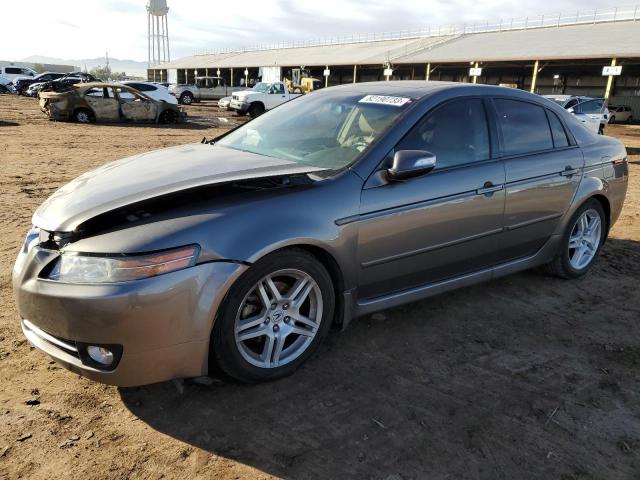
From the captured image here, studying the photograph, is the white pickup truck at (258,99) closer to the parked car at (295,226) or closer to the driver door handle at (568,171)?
the driver door handle at (568,171)

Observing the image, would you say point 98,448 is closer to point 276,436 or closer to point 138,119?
point 276,436

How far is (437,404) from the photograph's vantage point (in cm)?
274

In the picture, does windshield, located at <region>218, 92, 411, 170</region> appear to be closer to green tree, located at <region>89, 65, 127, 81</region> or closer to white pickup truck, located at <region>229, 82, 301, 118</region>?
white pickup truck, located at <region>229, 82, 301, 118</region>

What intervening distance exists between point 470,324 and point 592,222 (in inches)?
74.7

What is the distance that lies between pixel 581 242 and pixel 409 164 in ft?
8.20

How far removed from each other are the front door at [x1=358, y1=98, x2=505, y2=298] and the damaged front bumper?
96 cm

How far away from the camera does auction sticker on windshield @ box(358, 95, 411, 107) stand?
3.47 meters

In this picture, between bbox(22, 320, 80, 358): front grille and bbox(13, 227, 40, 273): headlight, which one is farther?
bbox(13, 227, 40, 273): headlight

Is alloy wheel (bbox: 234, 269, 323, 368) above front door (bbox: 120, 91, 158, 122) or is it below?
below

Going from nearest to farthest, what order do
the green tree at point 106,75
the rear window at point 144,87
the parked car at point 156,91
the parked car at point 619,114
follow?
the parked car at point 156,91 → the rear window at point 144,87 → the parked car at point 619,114 → the green tree at point 106,75

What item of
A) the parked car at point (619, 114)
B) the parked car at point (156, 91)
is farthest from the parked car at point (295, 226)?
the parked car at point (619, 114)

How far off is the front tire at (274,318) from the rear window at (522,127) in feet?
6.23

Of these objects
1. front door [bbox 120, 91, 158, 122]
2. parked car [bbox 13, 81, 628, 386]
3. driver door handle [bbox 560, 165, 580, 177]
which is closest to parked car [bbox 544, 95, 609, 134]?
front door [bbox 120, 91, 158, 122]

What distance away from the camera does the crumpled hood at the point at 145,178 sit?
102 inches
